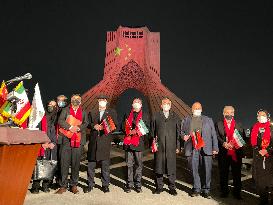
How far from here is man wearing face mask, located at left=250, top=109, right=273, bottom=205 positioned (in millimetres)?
3807

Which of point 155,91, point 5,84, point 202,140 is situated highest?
point 155,91

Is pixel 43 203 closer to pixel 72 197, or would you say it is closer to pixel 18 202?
pixel 72 197

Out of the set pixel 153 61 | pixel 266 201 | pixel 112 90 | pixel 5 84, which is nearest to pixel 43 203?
pixel 5 84

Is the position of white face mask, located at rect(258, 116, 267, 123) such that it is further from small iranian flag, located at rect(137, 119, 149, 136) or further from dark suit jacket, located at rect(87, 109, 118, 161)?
dark suit jacket, located at rect(87, 109, 118, 161)

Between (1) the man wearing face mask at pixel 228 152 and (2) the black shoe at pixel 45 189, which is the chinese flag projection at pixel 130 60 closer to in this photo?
(1) the man wearing face mask at pixel 228 152

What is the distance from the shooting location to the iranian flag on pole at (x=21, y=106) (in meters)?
2.06

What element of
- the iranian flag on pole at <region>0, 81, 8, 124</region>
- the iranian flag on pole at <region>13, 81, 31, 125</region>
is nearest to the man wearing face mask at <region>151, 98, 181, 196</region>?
the iranian flag on pole at <region>13, 81, 31, 125</region>

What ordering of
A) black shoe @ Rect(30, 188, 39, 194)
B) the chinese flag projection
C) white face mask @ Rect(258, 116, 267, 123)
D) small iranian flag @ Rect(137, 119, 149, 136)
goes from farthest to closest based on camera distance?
1. the chinese flag projection
2. small iranian flag @ Rect(137, 119, 149, 136)
3. black shoe @ Rect(30, 188, 39, 194)
4. white face mask @ Rect(258, 116, 267, 123)

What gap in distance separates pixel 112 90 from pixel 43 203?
25203mm

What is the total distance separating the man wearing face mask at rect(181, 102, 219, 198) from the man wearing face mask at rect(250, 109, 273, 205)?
628mm

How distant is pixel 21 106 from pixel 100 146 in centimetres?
263

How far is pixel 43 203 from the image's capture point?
12.4 feet

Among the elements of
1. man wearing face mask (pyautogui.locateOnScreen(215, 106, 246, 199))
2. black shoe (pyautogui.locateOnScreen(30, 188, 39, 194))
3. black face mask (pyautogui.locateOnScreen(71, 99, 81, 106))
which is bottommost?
black shoe (pyautogui.locateOnScreen(30, 188, 39, 194))

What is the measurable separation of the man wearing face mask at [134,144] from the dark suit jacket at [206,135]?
587 mm
